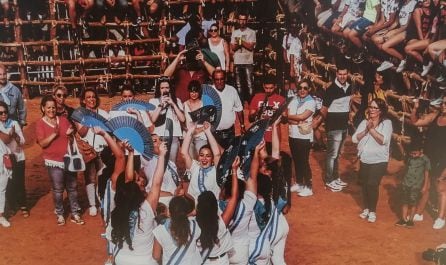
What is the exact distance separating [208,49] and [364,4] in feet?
7.12

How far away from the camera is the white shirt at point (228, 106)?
6.03 metres

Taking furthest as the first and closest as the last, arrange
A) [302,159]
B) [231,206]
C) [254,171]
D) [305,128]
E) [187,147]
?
1. [302,159]
2. [305,128]
3. [187,147]
4. [254,171]
5. [231,206]

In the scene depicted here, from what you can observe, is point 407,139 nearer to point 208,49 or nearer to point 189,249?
point 208,49

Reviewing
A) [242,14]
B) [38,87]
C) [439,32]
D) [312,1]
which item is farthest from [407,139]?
[38,87]

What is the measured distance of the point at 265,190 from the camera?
468 cm

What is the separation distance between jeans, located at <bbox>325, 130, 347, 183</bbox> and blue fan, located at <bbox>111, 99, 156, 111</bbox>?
2.25 m

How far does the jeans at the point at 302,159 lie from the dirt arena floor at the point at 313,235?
0.76ft

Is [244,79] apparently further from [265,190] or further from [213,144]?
[265,190]

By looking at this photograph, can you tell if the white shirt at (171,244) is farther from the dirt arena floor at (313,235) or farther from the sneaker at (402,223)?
the sneaker at (402,223)

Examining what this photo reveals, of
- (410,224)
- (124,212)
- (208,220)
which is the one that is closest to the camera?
(208,220)

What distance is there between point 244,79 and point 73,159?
2.68 meters

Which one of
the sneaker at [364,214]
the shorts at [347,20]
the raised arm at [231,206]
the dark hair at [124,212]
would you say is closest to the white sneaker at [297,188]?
the sneaker at [364,214]

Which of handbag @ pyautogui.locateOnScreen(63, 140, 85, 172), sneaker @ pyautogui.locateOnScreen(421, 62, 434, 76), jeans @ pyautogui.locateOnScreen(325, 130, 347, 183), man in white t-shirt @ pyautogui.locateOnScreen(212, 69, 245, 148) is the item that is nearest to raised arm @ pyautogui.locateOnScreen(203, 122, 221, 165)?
man in white t-shirt @ pyautogui.locateOnScreen(212, 69, 245, 148)

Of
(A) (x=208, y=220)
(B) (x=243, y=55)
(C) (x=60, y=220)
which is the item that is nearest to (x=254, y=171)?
(A) (x=208, y=220)
